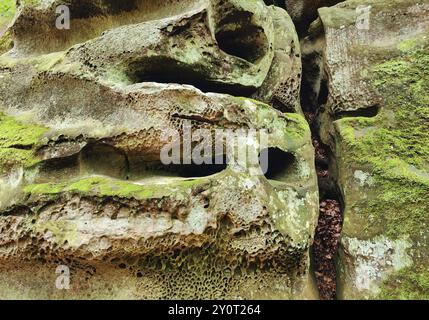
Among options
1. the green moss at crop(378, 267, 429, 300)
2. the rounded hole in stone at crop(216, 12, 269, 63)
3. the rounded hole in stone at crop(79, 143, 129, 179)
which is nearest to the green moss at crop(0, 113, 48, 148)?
the rounded hole in stone at crop(79, 143, 129, 179)

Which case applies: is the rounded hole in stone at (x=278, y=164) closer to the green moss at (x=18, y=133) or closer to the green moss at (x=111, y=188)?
the green moss at (x=111, y=188)

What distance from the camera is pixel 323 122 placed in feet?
21.8

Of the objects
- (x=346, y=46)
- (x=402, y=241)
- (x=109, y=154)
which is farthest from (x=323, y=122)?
(x=109, y=154)

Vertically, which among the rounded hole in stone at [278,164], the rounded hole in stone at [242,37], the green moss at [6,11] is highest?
the green moss at [6,11]

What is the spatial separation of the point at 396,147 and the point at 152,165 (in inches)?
134

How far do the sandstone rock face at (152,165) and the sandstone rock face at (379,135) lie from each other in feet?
1.87

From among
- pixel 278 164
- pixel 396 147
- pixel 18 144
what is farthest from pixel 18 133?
pixel 396 147

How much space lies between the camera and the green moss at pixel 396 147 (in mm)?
4832

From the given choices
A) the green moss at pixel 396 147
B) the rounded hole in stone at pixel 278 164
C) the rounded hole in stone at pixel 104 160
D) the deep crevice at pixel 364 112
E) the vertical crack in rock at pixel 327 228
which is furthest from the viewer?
the deep crevice at pixel 364 112

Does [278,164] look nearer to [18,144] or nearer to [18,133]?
[18,144]

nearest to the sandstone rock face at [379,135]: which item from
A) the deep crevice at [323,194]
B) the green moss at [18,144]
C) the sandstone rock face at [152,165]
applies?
the deep crevice at [323,194]

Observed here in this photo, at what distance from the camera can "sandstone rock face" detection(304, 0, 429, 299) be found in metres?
4.62

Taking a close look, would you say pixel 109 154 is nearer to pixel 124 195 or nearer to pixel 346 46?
pixel 124 195

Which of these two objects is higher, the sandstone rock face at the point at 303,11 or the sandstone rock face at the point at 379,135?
the sandstone rock face at the point at 303,11
